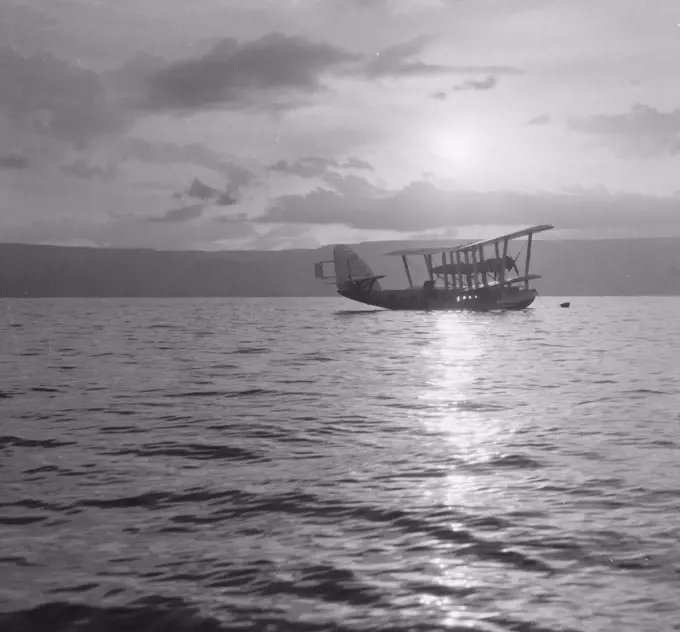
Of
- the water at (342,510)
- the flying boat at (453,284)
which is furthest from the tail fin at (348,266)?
the water at (342,510)

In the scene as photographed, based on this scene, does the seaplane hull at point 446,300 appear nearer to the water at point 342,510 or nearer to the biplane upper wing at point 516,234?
the biplane upper wing at point 516,234

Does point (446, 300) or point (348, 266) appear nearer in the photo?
point (446, 300)

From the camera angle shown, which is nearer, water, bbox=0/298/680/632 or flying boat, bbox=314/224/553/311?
water, bbox=0/298/680/632

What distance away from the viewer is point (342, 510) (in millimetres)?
10758

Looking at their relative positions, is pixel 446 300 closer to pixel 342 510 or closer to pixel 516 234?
pixel 516 234

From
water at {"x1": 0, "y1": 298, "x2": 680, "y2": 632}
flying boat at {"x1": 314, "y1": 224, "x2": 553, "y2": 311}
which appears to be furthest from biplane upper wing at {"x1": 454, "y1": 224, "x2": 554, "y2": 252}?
water at {"x1": 0, "y1": 298, "x2": 680, "y2": 632}

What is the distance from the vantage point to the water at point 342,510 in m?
7.33

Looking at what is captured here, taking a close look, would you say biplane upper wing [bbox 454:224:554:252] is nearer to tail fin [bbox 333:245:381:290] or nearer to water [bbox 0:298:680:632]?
tail fin [bbox 333:245:381:290]

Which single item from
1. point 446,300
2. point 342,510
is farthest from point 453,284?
point 342,510

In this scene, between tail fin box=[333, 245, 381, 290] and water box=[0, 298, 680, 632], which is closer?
water box=[0, 298, 680, 632]

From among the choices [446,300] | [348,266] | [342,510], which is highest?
[348,266]

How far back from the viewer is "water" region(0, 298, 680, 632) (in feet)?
24.1

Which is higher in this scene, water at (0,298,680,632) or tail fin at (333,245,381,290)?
tail fin at (333,245,381,290)

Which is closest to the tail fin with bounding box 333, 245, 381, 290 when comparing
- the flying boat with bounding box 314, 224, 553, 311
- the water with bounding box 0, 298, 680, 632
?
the flying boat with bounding box 314, 224, 553, 311
